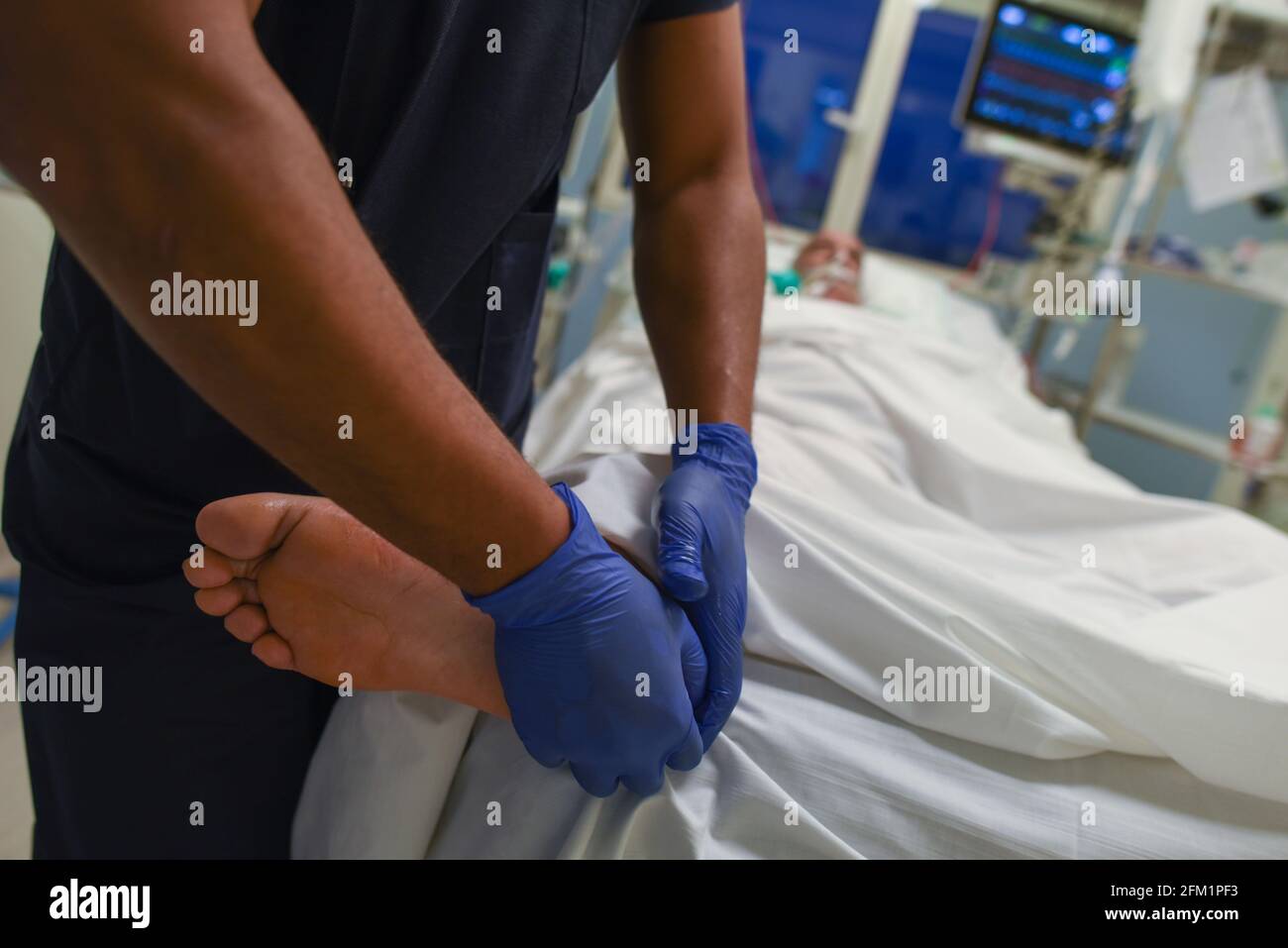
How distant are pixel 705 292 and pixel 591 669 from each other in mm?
473

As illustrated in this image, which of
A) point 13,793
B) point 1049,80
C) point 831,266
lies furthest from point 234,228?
point 1049,80

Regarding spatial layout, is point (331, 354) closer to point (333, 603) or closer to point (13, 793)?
point (333, 603)

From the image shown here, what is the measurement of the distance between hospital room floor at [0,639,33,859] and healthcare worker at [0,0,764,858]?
486 millimetres

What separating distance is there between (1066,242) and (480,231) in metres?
2.26

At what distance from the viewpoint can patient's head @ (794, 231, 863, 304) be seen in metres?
2.32

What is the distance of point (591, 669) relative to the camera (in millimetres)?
634

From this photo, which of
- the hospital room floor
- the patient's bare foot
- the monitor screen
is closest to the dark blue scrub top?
the patient's bare foot

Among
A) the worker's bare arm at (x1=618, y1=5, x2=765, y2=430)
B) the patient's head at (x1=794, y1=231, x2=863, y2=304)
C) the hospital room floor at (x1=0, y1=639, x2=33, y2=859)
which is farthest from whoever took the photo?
the patient's head at (x1=794, y1=231, x2=863, y2=304)

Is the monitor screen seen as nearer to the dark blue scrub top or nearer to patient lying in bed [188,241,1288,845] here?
patient lying in bed [188,241,1288,845]

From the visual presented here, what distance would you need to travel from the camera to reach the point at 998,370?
2.13 meters

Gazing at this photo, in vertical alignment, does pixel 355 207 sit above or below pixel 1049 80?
below

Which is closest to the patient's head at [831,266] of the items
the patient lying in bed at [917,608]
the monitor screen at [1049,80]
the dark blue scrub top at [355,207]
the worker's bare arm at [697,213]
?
the monitor screen at [1049,80]
